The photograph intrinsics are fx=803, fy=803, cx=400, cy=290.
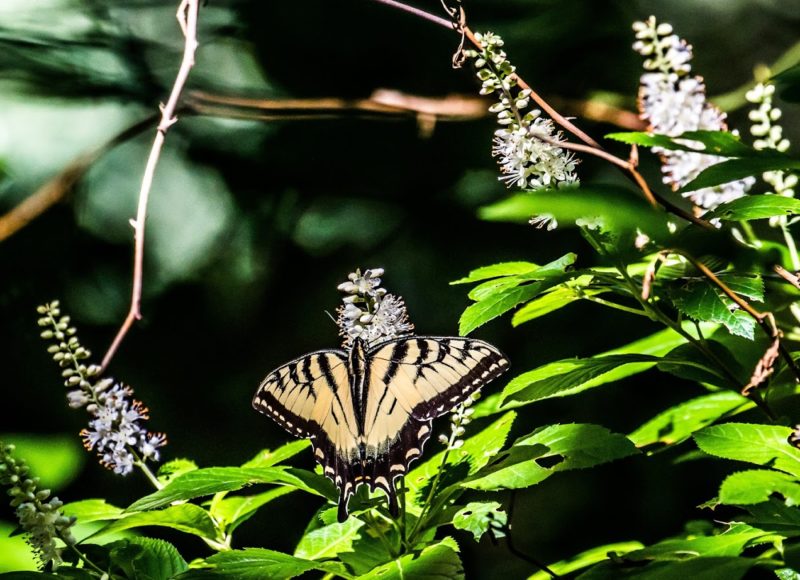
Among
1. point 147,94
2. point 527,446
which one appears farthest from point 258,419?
point 527,446

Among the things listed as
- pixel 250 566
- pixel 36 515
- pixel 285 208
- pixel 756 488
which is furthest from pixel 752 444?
pixel 285 208

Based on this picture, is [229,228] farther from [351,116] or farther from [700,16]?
[700,16]

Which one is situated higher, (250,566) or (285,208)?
(285,208)

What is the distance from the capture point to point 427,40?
207 cm

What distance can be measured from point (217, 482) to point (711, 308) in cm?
60

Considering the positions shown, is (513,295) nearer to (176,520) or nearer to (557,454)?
(557,454)

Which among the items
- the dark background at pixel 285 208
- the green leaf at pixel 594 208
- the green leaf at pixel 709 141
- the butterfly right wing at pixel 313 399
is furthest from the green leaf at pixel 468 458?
the dark background at pixel 285 208

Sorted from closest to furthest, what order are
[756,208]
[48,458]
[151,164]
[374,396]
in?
1. [756,208]
2. [374,396]
3. [151,164]
4. [48,458]

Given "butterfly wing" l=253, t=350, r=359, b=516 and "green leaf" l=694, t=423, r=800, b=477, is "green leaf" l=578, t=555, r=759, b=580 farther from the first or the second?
"butterfly wing" l=253, t=350, r=359, b=516

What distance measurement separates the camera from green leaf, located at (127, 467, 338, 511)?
3.01ft

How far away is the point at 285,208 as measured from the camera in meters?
2.13

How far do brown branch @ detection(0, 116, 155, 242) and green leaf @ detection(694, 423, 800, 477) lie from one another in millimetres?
1670

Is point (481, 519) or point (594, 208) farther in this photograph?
point (481, 519)

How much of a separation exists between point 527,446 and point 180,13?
0.99 m
